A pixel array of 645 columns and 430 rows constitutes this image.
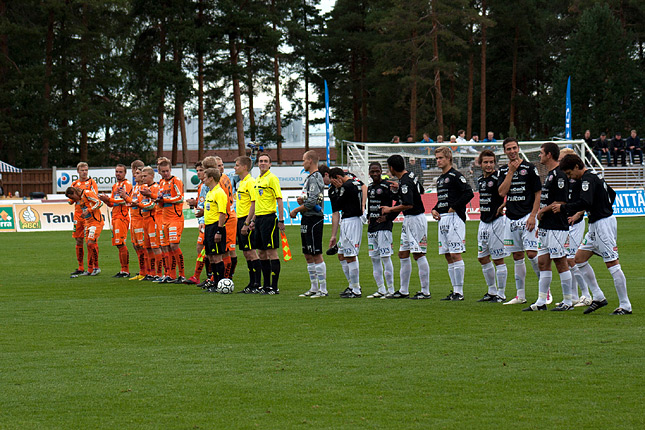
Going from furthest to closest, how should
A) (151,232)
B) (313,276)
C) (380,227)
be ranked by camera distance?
1. (151,232)
2. (313,276)
3. (380,227)

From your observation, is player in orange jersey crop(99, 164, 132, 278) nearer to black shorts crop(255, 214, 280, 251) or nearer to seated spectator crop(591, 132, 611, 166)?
black shorts crop(255, 214, 280, 251)

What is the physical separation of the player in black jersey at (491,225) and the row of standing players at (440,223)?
1 centimetres

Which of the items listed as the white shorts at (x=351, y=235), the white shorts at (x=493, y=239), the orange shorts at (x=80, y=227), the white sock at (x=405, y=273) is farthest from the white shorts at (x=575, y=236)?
the orange shorts at (x=80, y=227)

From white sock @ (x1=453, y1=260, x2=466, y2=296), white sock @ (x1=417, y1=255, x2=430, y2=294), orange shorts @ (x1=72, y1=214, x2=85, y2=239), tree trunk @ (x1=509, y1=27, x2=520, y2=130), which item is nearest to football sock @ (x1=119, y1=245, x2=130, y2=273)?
orange shorts @ (x1=72, y1=214, x2=85, y2=239)

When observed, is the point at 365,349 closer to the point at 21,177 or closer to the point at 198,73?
the point at 21,177

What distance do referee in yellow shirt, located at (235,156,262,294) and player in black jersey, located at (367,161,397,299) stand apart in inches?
73.8

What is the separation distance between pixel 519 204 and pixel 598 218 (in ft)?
4.67

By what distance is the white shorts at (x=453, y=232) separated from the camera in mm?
11969

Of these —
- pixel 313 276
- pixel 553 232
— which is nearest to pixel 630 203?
pixel 313 276

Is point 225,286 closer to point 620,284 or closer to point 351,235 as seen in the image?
point 351,235

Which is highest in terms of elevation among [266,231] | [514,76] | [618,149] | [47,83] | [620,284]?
[514,76]

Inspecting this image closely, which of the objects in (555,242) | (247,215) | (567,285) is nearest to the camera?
(555,242)

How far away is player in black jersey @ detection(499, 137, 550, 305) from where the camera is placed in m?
11.2

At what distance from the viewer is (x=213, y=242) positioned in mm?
14125
